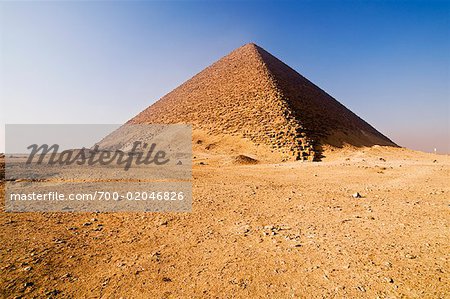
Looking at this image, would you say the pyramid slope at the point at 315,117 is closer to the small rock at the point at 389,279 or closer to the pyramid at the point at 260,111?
the pyramid at the point at 260,111

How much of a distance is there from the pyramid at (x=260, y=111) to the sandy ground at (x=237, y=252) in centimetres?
1508

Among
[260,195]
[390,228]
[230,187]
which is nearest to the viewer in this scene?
[390,228]

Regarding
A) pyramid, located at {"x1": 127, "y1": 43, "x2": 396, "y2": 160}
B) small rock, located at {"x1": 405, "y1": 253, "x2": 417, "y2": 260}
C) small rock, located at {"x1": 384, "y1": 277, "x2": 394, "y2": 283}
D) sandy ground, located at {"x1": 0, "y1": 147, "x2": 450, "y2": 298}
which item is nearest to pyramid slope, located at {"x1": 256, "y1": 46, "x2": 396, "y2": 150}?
pyramid, located at {"x1": 127, "y1": 43, "x2": 396, "y2": 160}

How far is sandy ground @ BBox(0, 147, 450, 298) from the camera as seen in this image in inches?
110

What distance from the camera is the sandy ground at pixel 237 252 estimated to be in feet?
9.14

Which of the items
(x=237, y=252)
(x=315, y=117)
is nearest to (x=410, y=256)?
(x=237, y=252)

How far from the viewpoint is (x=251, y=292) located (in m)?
2.72

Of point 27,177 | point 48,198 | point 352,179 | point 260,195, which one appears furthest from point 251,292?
point 27,177

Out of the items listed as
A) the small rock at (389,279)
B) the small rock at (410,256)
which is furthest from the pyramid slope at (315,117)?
the small rock at (389,279)

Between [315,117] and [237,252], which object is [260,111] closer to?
[315,117]

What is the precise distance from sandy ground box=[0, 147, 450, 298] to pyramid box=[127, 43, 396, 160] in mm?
15080

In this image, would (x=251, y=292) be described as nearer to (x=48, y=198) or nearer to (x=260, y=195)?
(x=260, y=195)

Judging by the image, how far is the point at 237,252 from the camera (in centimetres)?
360

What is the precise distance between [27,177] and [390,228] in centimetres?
1050
